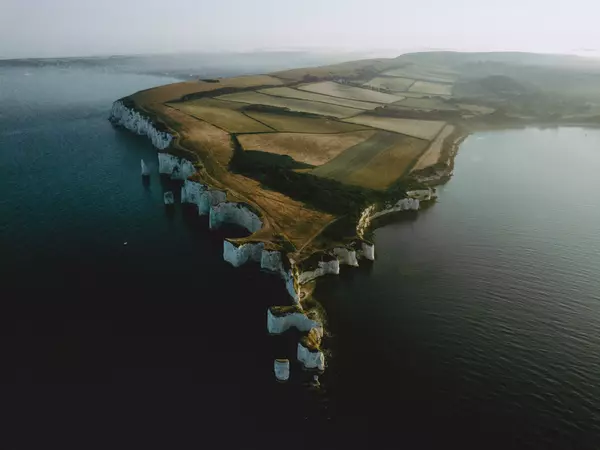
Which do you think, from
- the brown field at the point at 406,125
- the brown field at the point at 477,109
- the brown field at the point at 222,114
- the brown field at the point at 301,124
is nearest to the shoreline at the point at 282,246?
the brown field at the point at 222,114

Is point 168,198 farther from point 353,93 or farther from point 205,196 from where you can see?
point 353,93

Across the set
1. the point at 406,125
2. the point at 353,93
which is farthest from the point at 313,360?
the point at 353,93

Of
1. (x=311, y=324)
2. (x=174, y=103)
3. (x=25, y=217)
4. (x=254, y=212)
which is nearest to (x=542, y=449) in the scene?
(x=311, y=324)

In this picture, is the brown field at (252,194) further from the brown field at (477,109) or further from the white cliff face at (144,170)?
the brown field at (477,109)

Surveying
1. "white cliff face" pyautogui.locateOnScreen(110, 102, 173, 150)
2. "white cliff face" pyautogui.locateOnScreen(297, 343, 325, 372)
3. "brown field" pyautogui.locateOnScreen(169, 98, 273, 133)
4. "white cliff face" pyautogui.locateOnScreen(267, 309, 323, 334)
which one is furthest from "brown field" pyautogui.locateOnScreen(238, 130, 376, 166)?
"white cliff face" pyautogui.locateOnScreen(297, 343, 325, 372)

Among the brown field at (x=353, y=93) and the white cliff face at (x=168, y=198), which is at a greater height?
the brown field at (x=353, y=93)

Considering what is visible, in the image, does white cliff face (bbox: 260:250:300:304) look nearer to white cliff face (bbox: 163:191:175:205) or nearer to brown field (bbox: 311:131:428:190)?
white cliff face (bbox: 163:191:175:205)
